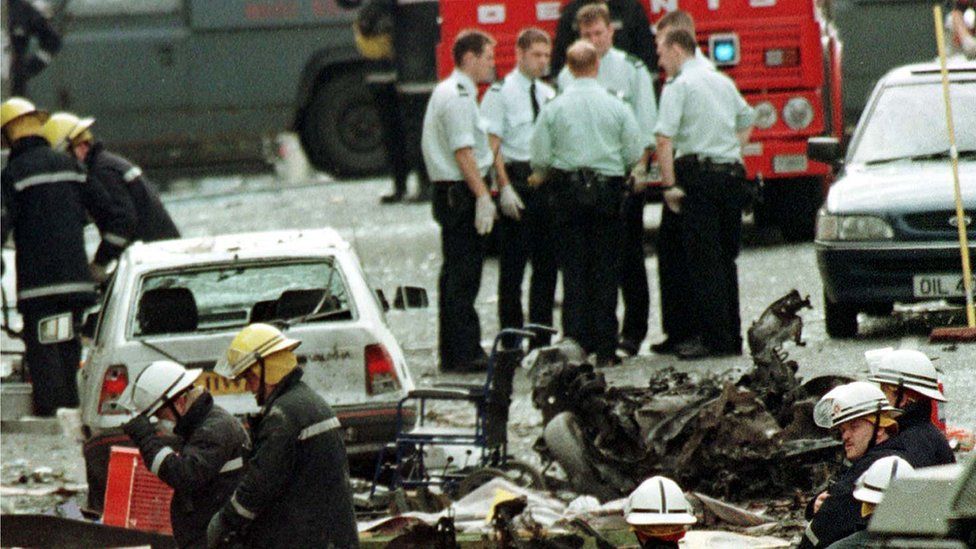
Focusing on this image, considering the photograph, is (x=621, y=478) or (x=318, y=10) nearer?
(x=621, y=478)

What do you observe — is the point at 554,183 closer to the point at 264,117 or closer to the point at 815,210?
the point at 815,210

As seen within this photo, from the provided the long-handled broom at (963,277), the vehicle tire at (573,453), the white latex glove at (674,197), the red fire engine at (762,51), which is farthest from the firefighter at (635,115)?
the vehicle tire at (573,453)

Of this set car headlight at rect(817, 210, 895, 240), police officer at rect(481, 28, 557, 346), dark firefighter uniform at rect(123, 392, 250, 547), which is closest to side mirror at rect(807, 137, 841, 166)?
car headlight at rect(817, 210, 895, 240)

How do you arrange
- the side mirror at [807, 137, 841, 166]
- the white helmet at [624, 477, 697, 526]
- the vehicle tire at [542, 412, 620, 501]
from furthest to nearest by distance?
the side mirror at [807, 137, 841, 166]
the vehicle tire at [542, 412, 620, 501]
the white helmet at [624, 477, 697, 526]

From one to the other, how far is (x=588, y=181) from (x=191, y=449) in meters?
4.54

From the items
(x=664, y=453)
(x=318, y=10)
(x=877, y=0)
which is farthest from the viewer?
(x=318, y=10)

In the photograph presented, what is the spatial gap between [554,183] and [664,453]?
2898 millimetres

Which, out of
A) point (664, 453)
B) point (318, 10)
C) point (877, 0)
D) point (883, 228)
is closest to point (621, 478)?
point (664, 453)

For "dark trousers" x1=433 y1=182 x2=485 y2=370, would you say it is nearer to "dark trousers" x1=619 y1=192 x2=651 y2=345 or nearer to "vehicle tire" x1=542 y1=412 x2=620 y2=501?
"dark trousers" x1=619 y1=192 x2=651 y2=345

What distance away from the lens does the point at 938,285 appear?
37.2ft

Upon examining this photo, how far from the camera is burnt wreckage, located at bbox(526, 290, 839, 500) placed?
9195 mm

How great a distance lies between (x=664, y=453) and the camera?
9.36 m

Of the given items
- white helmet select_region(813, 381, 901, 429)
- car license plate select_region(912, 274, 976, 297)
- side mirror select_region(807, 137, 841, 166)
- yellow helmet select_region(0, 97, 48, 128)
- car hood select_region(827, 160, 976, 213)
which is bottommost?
car license plate select_region(912, 274, 976, 297)

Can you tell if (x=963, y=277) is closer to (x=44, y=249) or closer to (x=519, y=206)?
(x=519, y=206)
